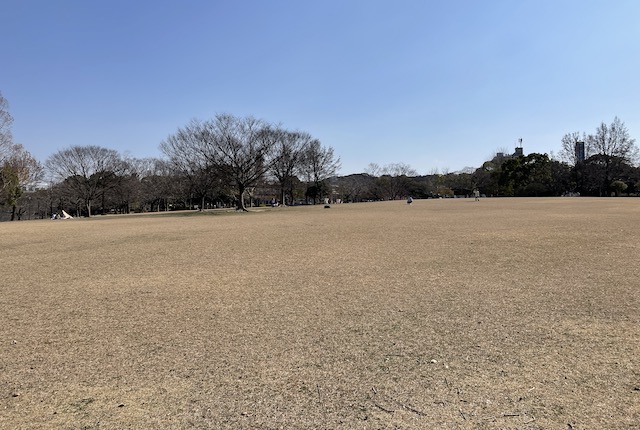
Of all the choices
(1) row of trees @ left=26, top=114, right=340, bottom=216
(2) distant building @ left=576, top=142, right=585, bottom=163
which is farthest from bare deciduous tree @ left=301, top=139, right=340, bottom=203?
(2) distant building @ left=576, top=142, right=585, bottom=163

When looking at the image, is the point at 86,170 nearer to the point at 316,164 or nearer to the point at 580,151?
the point at 316,164

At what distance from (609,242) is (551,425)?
982cm

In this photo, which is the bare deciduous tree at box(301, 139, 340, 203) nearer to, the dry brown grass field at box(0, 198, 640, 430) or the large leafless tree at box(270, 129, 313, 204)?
the large leafless tree at box(270, 129, 313, 204)

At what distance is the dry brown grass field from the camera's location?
269 cm

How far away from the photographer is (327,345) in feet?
12.8

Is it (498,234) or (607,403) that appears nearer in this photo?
(607,403)

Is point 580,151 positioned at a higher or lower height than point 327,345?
higher

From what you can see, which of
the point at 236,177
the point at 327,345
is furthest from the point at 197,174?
the point at 327,345

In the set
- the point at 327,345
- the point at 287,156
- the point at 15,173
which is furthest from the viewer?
the point at 287,156

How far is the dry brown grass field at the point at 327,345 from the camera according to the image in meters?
2.69

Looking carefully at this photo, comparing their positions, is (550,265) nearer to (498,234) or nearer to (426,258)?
(426,258)

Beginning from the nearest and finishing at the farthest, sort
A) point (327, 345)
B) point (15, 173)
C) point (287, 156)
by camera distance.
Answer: point (327, 345) < point (15, 173) < point (287, 156)

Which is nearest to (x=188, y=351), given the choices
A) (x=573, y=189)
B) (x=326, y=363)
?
(x=326, y=363)

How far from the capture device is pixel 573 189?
5762 cm
